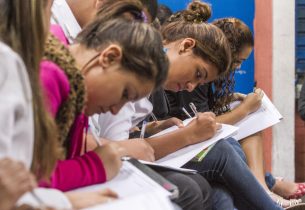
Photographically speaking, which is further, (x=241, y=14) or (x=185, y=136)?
(x=241, y=14)

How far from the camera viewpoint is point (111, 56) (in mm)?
1357

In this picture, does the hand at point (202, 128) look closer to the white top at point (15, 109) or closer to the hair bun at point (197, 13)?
the hair bun at point (197, 13)

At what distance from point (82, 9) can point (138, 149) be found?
566 millimetres

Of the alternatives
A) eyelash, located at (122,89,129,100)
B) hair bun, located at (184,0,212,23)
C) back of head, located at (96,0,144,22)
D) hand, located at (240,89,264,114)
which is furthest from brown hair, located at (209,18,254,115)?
eyelash, located at (122,89,129,100)

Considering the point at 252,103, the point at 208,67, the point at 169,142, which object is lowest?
the point at 252,103

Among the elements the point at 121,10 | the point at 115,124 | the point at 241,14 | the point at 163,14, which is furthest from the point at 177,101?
the point at 241,14

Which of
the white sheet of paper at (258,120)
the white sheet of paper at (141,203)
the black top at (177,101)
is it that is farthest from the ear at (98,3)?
the white sheet of paper at (258,120)

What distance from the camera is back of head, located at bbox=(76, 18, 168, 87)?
136 centimetres

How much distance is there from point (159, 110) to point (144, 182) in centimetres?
118

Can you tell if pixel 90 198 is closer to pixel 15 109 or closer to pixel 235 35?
pixel 15 109

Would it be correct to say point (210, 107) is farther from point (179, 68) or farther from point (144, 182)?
point (144, 182)

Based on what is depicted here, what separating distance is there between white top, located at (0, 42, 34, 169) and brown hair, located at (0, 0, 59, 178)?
47 mm

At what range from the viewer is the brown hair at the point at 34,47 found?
104 centimetres

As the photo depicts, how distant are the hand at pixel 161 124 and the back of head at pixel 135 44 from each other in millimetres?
866
